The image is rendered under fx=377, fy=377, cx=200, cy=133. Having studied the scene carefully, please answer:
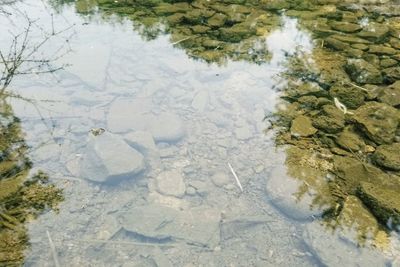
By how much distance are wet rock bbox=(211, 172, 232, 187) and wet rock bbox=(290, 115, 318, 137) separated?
114cm

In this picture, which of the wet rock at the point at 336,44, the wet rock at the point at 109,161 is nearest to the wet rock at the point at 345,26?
the wet rock at the point at 336,44

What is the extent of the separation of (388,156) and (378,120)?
0.77 meters

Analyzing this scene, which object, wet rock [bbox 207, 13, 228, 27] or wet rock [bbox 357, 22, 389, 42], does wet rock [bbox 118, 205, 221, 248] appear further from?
wet rock [bbox 357, 22, 389, 42]

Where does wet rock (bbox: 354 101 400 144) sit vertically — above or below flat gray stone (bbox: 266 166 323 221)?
above

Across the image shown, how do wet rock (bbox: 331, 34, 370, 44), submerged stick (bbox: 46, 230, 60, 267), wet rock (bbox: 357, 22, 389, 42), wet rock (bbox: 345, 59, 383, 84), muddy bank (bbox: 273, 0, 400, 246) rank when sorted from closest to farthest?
1. submerged stick (bbox: 46, 230, 60, 267)
2. muddy bank (bbox: 273, 0, 400, 246)
3. wet rock (bbox: 345, 59, 383, 84)
4. wet rock (bbox: 331, 34, 370, 44)
5. wet rock (bbox: 357, 22, 389, 42)

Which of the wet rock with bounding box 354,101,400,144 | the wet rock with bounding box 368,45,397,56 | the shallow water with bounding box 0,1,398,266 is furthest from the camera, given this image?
the wet rock with bounding box 368,45,397,56

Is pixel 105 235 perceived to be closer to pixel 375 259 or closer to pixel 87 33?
pixel 375 259

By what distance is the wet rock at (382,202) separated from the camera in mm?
3561

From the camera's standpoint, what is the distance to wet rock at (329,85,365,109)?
5242mm

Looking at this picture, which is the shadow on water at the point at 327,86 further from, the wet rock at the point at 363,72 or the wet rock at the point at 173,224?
the wet rock at the point at 173,224

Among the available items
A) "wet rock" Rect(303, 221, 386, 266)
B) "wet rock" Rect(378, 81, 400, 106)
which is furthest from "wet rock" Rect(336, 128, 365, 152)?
"wet rock" Rect(303, 221, 386, 266)

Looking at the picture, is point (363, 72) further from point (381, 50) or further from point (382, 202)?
point (382, 202)

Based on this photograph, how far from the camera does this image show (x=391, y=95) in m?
5.31

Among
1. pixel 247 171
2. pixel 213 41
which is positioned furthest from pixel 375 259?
pixel 213 41
